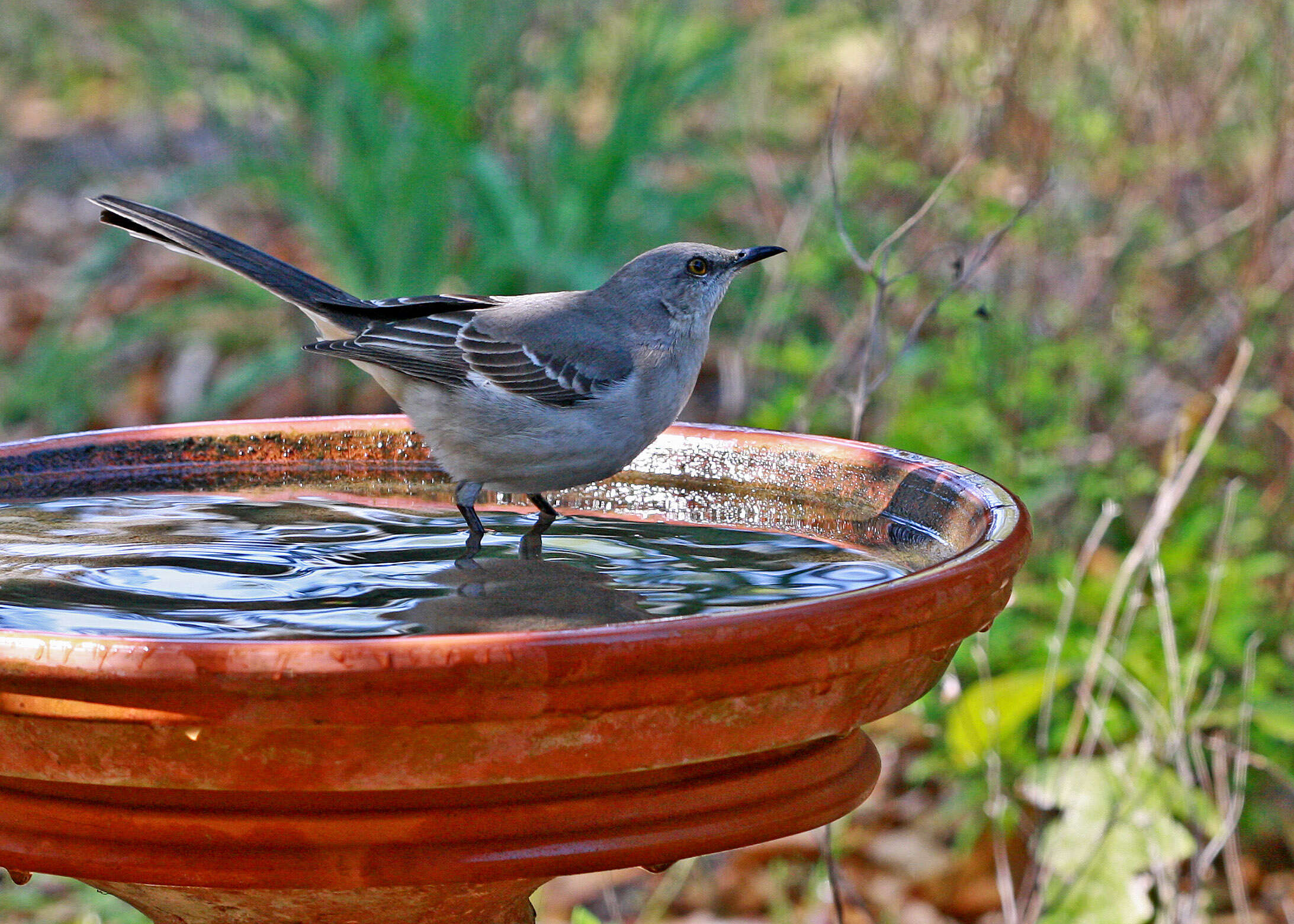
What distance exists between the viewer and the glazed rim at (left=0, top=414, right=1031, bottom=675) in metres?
1.48

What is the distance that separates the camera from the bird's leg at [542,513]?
2.82 meters

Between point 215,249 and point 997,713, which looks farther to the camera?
point 997,713

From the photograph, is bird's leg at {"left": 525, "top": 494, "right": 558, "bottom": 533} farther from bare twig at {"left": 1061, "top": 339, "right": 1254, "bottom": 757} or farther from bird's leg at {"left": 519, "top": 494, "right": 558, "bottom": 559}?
bare twig at {"left": 1061, "top": 339, "right": 1254, "bottom": 757}

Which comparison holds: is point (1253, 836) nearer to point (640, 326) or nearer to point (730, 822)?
point (640, 326)

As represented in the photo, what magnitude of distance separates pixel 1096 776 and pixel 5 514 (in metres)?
2.75

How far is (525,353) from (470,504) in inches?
12.7

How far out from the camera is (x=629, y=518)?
2.89 meters

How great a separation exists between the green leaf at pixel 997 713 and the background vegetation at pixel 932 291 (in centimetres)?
1

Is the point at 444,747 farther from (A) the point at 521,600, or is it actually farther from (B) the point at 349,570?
(B) the point at 349,570

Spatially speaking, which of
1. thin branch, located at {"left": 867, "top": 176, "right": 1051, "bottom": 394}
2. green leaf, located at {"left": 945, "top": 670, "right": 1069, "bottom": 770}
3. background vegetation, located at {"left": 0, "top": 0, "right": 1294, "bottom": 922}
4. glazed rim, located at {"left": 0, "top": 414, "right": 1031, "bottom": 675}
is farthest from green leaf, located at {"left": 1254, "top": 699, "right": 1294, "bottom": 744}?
glazed rim, located at {"left": 0, "top": 414, "right": 1031, "bottom": 675}

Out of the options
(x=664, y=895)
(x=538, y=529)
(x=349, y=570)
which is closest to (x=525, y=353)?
(x=538, y=529)

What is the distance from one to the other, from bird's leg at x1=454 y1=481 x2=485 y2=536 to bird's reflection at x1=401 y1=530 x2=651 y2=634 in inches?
8.7

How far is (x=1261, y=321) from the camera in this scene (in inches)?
194

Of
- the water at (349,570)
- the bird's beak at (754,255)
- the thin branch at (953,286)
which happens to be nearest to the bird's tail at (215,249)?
the water at (349,570)
